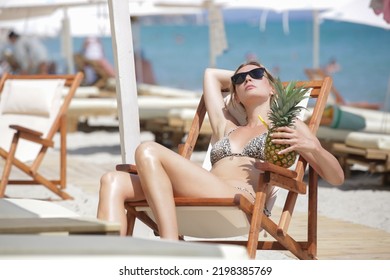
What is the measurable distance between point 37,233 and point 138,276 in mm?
359

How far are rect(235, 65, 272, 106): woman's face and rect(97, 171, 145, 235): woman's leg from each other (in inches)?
27.4

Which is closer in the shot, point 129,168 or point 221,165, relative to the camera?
point 129,168

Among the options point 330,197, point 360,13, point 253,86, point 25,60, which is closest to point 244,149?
point 253,86

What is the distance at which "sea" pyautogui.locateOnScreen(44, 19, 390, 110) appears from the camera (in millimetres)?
41000

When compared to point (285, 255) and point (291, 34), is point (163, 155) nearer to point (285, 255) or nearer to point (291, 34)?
point (285, 255)

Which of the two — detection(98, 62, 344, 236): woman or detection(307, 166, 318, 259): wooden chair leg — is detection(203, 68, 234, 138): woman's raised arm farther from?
detection(307, 166, 318, 259): wooden chair leg

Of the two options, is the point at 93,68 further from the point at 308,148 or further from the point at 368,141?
the point at 308,148

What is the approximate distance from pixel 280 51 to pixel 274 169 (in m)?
44.9

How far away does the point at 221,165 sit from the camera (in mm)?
4234

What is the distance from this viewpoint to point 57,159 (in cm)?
976

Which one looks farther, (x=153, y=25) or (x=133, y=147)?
(x=153, y=25)

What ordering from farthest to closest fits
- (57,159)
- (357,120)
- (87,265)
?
1. (57,159)
2. (357,120)
3. (87,265)

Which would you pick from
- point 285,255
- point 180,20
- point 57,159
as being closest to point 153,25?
point 180,20

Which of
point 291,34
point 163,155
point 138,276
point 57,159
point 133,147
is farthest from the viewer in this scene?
point 291,34
